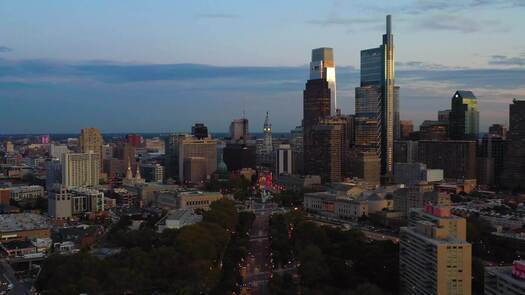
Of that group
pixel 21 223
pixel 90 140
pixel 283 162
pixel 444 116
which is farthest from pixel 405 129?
pixel 21 223

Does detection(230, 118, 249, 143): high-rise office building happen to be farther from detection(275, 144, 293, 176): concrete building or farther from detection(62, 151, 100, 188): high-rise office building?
detection(62, 151, 100, 188): high-rise office building

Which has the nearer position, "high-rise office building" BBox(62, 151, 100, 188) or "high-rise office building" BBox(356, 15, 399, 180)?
"high-rise office building" BBox(62, 151, 100, 188)

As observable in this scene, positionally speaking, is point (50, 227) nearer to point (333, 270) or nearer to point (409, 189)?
point (333, 270)

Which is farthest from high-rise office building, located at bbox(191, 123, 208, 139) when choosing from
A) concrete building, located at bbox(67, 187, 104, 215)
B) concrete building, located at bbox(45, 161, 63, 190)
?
concrete building, located at bbox(67, 187, 104, 215)

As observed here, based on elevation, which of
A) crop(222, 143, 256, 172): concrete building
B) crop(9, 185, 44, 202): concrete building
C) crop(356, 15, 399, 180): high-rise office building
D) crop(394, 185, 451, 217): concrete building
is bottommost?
crop(9, 185, 44, 202): concrete building

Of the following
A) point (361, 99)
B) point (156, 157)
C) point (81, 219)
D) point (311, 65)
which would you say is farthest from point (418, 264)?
point (156, 157)

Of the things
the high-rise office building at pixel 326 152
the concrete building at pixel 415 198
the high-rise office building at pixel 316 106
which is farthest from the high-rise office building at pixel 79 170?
the concrete building at pixel 415 198

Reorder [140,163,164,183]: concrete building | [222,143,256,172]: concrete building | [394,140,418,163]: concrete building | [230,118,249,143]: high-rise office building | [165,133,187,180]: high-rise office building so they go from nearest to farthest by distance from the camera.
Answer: [140,163,164,183]: concrete building < [394,140,418,163]: concrete building < [165,133,187,180]: high-rise office building < [222,143,256,172]: concrete building < [230,118,249,143]: high-rise office building

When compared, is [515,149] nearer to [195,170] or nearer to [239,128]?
[195,170]
